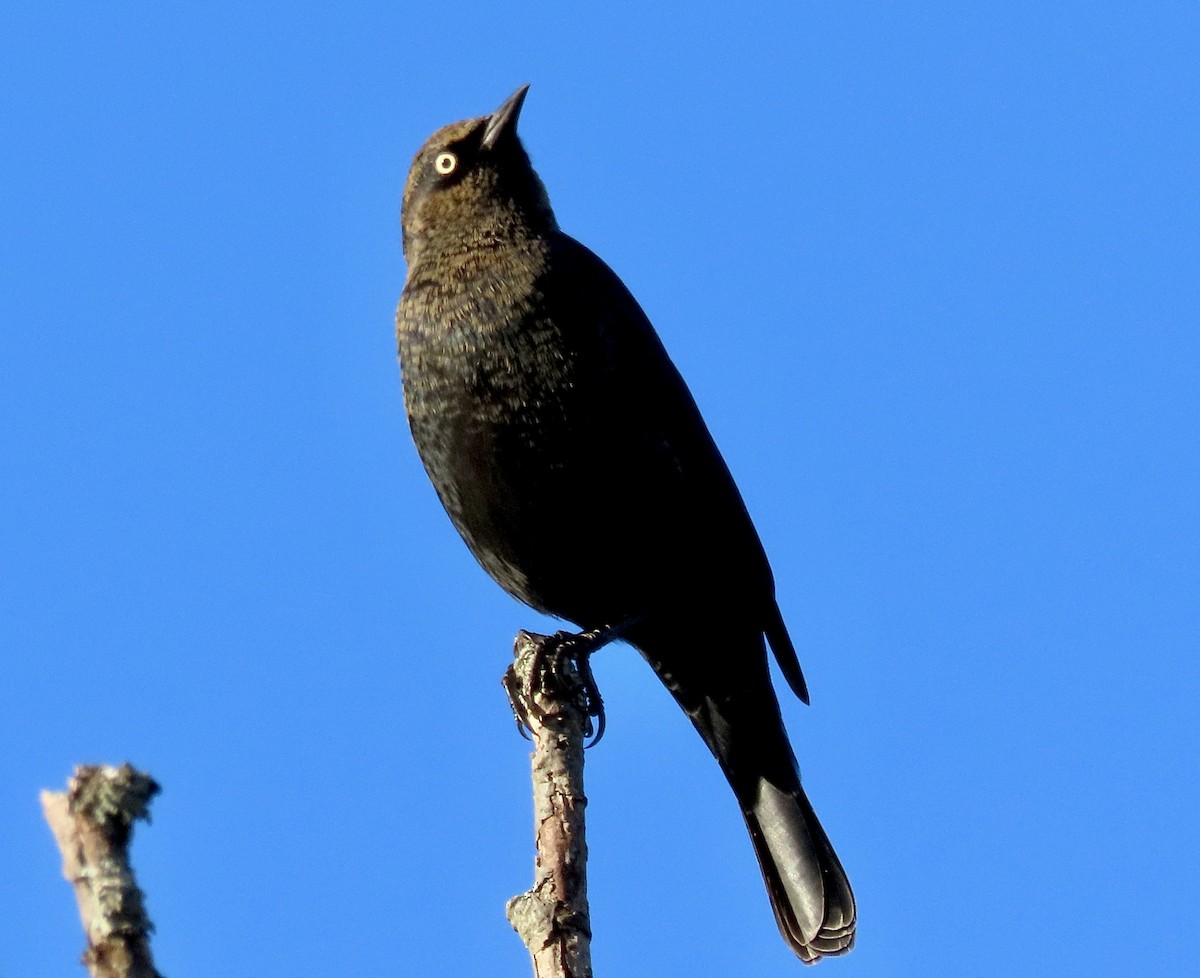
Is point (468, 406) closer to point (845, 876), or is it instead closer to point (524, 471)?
point (524, 471)

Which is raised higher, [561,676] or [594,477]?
[594,477]

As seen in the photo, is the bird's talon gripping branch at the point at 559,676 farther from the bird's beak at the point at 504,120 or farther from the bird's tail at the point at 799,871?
the bird's beak at the point at 504,120

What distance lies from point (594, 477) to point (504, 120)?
177 cm

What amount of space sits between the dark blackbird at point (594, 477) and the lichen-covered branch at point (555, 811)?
68 centimetres

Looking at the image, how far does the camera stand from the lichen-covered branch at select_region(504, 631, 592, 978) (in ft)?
11.4

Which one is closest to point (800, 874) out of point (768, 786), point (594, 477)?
point (768, 786)

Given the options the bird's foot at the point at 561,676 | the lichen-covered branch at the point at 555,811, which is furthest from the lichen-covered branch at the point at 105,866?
the bird's foot at the point at 561,676

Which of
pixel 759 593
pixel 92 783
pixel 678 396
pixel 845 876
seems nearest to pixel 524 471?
pixel 678 396

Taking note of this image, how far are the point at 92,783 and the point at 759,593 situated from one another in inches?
177

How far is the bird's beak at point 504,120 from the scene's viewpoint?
21.5ft

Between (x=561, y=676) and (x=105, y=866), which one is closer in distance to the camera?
(x=105, y=866)

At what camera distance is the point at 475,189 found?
252 inches

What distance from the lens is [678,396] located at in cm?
596

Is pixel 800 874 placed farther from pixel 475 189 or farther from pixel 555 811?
Result: pixel 475 189
